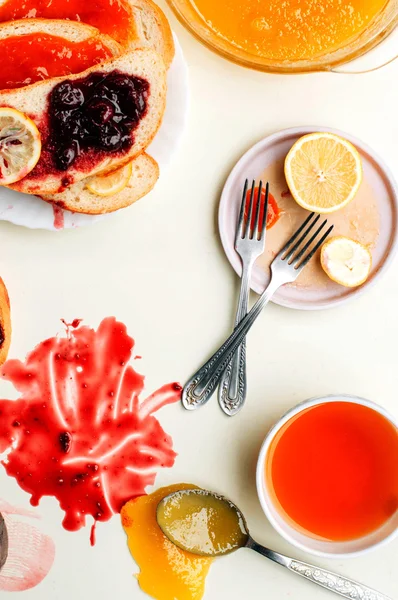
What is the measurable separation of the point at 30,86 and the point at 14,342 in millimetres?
633

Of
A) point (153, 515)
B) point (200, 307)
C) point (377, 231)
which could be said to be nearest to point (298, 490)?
point (153, 515)

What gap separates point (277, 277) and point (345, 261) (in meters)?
0.17

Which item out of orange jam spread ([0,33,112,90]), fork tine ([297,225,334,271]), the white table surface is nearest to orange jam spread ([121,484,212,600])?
the white table surface

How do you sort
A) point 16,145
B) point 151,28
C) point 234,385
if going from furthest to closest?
point 234,385 < point 151,28 < point 16,145

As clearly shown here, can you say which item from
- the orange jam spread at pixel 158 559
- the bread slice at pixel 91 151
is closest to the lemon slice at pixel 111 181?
the bread slice at pixel 91 151

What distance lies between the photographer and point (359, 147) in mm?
1567

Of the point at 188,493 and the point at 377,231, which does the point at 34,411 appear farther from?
the point at 377,231

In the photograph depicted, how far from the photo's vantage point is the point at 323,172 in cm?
152

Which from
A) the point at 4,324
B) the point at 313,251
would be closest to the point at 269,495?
the point at 313,251

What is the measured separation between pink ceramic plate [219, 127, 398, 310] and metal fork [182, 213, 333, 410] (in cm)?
3

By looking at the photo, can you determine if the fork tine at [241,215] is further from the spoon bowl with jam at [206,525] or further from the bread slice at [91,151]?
the spoon bowl with jam at [206,525]

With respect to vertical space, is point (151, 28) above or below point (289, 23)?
below

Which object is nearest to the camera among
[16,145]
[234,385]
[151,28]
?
[16,145]

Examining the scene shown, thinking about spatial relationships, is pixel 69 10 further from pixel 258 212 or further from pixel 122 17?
pixel 258 212
